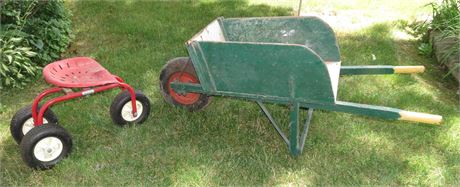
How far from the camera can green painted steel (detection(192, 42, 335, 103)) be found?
9.42 feet

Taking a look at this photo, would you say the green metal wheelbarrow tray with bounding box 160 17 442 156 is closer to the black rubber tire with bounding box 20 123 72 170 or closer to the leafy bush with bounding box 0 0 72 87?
the black rubber tire with bounding box 20 123 72 170

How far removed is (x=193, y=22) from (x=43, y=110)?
3072 mm

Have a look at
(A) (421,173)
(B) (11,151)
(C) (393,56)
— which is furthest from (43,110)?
(C) (393,56)

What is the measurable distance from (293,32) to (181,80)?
106cm

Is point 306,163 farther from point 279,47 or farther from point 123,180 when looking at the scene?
point 123,180

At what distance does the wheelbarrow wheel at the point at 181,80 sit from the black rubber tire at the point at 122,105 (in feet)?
0.72

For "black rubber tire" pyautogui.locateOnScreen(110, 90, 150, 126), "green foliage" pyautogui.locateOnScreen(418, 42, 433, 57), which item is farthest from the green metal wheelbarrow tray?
"green foliage" pyautogui.locateOnScreen(418, 42, 433, 57)

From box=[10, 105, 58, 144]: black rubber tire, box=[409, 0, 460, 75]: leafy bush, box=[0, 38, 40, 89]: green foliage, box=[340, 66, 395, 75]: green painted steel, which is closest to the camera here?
box=[10, 105, 58, 144]: black rubber tire

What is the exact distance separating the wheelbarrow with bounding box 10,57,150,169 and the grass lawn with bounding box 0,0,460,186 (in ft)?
0.36

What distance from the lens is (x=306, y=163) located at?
3299 millimetres

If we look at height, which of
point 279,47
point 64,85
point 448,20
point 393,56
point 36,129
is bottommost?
point 393,56

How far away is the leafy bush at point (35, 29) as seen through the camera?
4.32m

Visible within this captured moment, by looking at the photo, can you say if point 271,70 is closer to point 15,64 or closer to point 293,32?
point 293,32

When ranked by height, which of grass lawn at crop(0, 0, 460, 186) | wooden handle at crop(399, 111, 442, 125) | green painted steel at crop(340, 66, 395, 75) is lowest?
grass lawn at crop(0, 0, 460, 186)
